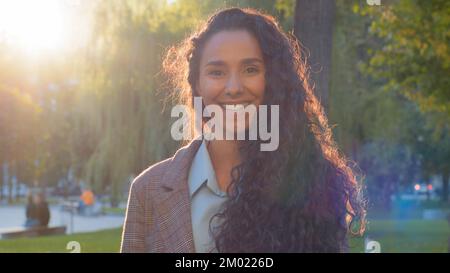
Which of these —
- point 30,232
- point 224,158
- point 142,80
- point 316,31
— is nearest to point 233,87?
point 224,158

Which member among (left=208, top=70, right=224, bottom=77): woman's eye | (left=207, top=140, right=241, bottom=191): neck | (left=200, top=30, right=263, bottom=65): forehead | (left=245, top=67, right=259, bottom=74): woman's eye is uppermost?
(left=200, top=30, right=263, bottom=65): forehead

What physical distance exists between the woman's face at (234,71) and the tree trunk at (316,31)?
3072 mm

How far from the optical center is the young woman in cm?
225

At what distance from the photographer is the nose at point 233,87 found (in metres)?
2.27

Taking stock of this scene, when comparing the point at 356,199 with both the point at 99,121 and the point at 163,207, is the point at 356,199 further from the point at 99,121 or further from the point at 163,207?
the point at 99,121

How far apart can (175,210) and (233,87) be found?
41cm

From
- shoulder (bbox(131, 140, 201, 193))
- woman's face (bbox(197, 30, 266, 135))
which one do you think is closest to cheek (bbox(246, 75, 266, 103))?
woman's face (bbox(197, 30, 266, 135))

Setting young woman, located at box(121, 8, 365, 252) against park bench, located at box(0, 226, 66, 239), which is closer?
young woman, located at box(121, 8, 365, 252)

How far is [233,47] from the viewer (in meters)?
2.29

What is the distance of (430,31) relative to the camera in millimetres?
12289

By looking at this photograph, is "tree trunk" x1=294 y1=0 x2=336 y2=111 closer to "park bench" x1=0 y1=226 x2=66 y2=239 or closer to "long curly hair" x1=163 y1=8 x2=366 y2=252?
"long curly hair" x1=163 y1=8 x2=366 y2=252

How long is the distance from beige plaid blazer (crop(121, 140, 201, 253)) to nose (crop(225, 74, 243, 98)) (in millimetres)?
297

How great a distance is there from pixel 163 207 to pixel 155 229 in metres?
0.08
